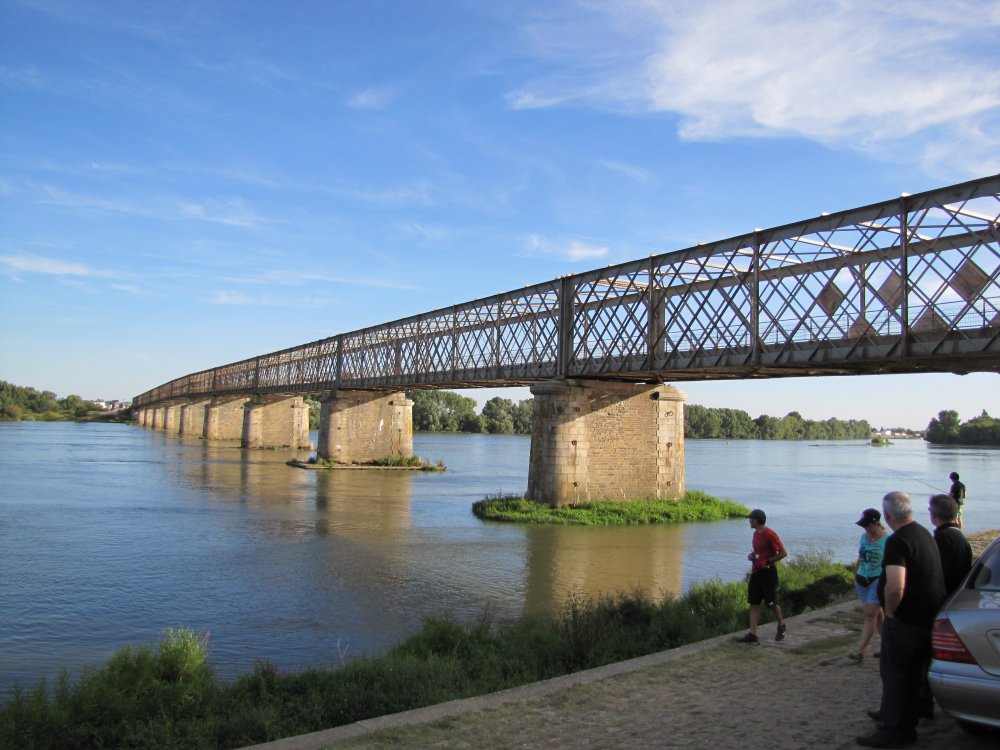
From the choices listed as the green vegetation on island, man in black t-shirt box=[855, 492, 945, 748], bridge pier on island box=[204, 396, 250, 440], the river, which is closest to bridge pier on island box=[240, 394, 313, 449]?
bridge pier on island box=[204, 396, 250, 440]

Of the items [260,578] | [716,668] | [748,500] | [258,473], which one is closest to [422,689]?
[716,668]

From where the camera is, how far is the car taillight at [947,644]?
17.9ft

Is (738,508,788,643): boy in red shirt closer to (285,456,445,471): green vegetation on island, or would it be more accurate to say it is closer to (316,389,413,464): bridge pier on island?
(285,456,445,471): green vegetation on island

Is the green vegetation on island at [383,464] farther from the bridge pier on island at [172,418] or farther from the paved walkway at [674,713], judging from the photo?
the bridge pier on island at [172,418]

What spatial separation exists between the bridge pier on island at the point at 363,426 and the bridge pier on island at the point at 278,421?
25.4m

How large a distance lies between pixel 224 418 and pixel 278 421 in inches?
831

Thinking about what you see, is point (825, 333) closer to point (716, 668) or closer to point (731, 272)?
point (731, 272)

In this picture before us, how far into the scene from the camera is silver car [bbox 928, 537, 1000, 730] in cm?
529

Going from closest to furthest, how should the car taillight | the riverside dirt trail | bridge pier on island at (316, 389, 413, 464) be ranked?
1. the car taillight
2. the riverside dirt trail
3. bridge pier on island at (316, 389, 413, 464)

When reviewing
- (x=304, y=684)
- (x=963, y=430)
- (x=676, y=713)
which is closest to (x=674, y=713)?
(x=676, y=713)

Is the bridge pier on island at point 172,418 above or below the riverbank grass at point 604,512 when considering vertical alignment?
above

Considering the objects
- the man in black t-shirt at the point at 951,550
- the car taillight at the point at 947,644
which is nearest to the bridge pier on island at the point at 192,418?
the man in black t-shirt at the point at 951,550

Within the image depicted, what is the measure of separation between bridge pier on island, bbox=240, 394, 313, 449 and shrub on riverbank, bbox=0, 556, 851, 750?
75.2m

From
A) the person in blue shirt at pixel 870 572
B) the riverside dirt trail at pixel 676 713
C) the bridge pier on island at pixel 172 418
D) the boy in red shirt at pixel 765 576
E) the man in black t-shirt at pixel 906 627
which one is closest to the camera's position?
the man in black t-shirt at pixel 906 627
